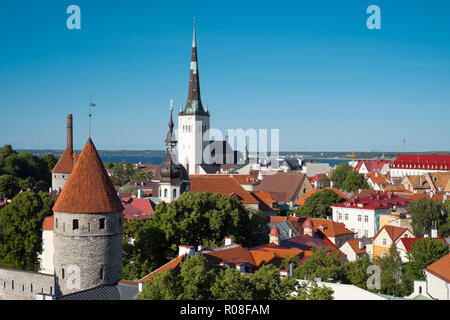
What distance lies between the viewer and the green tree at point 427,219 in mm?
46625

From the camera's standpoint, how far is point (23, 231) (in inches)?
1455

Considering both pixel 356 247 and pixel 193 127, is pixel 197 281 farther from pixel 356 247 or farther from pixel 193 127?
pixel 193 127

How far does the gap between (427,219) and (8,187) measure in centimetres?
4443

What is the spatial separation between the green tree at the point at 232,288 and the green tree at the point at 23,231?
820 inches

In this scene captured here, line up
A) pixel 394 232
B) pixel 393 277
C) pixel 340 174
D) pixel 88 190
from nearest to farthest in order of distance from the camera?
pixel 88 190 → pixel 393 277 → pixel 394 232 → pixel 340 174

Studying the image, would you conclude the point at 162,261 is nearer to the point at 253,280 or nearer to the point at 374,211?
the point at 253,280

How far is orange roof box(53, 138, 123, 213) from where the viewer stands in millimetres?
25547

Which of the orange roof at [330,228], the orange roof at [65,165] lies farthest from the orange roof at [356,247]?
the orange roof at [65,165]

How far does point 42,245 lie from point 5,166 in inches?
1637

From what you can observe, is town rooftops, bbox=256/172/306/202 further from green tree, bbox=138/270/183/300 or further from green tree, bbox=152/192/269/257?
green tree, bbox=138/270/183/300

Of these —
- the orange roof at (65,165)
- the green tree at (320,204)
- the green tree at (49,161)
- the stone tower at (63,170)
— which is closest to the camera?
the stone tower at (63,170)

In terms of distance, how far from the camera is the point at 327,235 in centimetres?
4625

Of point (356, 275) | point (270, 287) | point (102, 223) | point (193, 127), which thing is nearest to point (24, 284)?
point (102, 223)

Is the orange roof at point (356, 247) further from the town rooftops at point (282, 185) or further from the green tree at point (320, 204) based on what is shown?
the town rooftops at point (282, 185)
